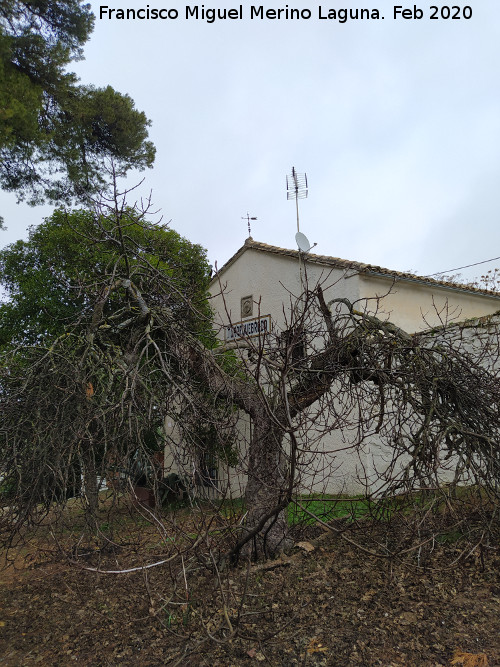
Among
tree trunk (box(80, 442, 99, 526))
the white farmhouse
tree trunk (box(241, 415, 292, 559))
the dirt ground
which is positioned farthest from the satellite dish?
tree trunk (box(80, 442, 99, 526))

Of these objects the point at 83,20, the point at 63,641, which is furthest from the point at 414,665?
the point at 83,20

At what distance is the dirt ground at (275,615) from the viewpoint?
349cm

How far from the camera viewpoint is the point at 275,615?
409cm

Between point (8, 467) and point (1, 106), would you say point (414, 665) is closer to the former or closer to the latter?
point (8, 467)

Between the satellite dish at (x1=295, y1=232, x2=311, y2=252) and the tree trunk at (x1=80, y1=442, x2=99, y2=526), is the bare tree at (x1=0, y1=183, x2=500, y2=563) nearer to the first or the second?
the tree trunk at (x1=80, y1=442, x2=99, y2=526)

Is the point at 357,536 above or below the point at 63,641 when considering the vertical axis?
above

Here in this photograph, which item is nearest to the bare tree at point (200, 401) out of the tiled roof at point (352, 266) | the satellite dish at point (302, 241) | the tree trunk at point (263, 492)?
the tree trunk at point (263, 492)

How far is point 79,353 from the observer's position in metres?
4.83

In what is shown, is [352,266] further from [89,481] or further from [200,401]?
[89,481]

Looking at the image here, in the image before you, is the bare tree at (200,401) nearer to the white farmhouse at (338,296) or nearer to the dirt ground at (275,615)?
the dirt ground at (275,615)

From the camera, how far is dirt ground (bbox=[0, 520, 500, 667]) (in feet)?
11.5

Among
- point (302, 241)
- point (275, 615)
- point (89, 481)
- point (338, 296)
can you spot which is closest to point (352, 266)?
point (338, 296)

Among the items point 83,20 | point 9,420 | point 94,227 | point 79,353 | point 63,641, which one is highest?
point 83,20

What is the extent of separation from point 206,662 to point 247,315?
819 centimetres
